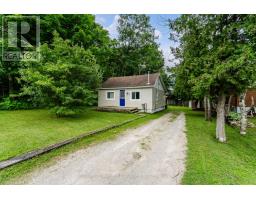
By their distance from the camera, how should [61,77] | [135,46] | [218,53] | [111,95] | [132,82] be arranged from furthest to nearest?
1. [135,46]
2. [111,95]
3. [132,82]
4. [61,77]
5. [218,53]

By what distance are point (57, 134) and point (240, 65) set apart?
7.18 m

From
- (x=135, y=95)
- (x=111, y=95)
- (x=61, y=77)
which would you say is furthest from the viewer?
(x=111, y=95)

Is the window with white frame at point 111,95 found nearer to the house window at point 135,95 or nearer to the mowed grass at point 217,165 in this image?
the house window at point 135,95

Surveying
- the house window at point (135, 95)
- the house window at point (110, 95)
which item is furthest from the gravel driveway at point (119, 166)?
the house window at point (110, 95)

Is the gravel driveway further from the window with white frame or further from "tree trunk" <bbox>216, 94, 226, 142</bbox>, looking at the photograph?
the window with white frame

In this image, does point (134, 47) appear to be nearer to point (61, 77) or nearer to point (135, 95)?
point (135, 95)

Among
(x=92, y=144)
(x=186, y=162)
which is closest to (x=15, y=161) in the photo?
(x=92, y=144)

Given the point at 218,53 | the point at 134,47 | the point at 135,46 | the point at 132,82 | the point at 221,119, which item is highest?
the point at 135,46

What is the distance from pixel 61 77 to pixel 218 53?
8452 mm

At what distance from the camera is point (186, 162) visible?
4.48m

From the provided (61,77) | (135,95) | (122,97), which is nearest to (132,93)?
(135,95)

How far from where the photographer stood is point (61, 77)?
1028 cm

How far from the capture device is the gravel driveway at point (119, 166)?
3.48 metres

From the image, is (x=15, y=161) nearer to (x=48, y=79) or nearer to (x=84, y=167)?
(x=84, y=167)
